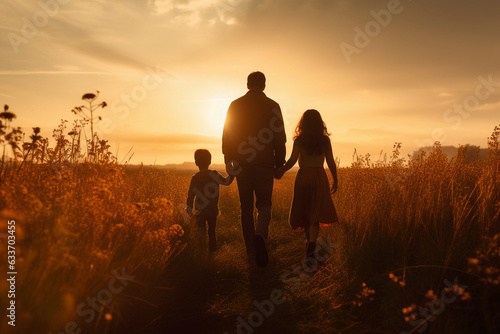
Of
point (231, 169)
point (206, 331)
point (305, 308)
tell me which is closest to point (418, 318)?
point (305, 308)

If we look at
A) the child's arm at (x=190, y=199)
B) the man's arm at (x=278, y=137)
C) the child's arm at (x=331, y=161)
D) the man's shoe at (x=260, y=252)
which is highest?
the man's arm at (x=278, y=137)

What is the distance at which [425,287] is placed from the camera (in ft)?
9.96

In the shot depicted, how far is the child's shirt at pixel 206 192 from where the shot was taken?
612 centimetres

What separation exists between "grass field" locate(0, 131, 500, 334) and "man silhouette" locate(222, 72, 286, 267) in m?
0.72

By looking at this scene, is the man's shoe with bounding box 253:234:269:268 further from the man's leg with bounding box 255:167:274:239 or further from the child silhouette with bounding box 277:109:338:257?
the child silhouette with bounding box 277:109:338:257

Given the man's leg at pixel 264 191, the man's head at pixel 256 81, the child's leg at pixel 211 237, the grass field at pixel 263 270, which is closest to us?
the grass field at pixel 263 270

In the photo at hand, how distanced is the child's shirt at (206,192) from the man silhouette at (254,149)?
80 centimetres

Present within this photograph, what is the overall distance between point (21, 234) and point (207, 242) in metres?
3.55

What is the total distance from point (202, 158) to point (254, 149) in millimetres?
1399

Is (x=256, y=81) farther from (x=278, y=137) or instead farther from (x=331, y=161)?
(x=331, y=161)

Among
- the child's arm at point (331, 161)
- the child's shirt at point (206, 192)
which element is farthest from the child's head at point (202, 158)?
the child's arm at point (331, 161)

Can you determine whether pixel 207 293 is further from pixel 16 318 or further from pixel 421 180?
pixel 421 180

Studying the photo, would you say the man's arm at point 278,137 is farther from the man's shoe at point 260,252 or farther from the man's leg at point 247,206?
A: the man's shoe at point 260,252

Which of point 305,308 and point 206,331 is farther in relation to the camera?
point 305,308
